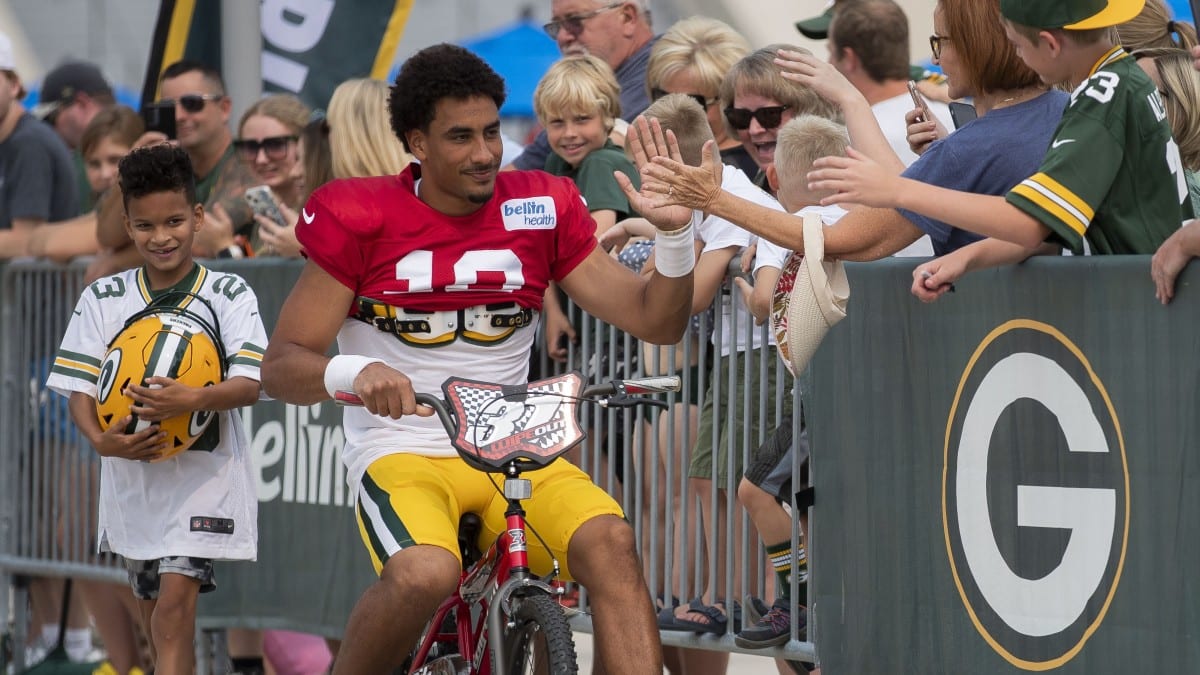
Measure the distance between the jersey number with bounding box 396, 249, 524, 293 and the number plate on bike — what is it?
0.56 meters

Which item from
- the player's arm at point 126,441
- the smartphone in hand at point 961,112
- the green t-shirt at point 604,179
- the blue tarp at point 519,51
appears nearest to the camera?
the smartphone in hand at point 961,112

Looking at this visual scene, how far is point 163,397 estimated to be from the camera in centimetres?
613

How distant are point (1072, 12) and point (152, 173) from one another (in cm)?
329

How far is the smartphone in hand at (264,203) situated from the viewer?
792 centimetres

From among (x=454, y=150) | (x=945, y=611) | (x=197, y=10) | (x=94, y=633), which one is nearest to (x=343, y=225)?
(x=454, y=150)

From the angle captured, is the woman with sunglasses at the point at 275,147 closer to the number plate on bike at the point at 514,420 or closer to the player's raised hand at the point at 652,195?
the player's raised hand at the point at 652,195

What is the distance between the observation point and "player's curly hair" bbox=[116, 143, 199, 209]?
635 cm

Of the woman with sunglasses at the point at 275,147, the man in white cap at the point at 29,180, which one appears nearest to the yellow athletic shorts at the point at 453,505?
the woman with sunglasses at the point at 275,147

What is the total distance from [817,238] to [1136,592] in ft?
3.94

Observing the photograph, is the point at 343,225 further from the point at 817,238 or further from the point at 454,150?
the point at 817,238

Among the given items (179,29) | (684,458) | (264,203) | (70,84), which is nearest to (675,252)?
(684,458)

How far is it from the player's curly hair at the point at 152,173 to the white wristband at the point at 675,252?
6.78 ft

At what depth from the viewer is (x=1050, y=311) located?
4602mm

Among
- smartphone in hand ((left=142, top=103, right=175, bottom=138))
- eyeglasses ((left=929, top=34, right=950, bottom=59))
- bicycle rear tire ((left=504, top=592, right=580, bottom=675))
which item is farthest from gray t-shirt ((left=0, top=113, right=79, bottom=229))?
eyeglasses ((left=929, top=34, right=950, bottom=59))
